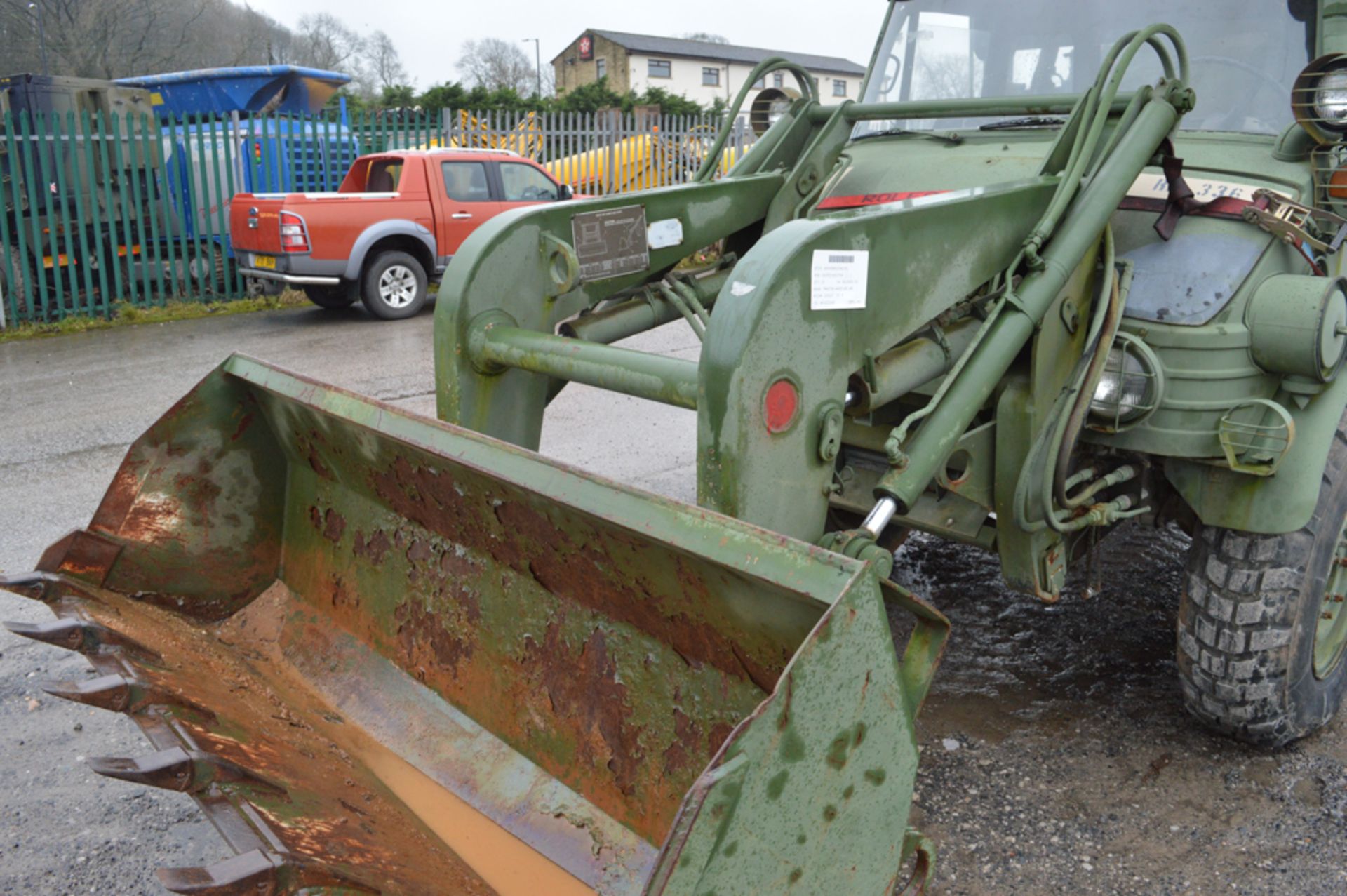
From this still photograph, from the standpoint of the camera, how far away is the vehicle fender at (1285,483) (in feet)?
10.8

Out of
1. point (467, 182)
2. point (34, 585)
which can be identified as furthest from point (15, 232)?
point (34, 585)

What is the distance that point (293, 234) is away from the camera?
11391mm

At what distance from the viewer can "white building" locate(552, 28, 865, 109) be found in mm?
67812

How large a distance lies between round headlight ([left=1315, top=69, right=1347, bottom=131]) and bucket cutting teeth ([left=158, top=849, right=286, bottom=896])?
340cm

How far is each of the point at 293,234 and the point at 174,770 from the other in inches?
400

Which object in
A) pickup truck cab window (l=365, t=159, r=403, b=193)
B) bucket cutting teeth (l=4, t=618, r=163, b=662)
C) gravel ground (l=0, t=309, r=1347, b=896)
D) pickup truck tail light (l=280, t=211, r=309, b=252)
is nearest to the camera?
bucket cutting teeth (l=4, t=618, r=163, b=662)

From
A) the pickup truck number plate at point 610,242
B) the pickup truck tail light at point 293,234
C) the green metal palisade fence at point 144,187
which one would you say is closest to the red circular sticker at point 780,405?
the pickup truck number plate at point 610,242

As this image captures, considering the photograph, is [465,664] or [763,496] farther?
[465,664]

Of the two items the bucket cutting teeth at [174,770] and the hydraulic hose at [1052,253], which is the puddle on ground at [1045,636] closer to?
the hydraulic hose at [1052,253]

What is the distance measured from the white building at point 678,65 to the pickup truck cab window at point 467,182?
5591cm

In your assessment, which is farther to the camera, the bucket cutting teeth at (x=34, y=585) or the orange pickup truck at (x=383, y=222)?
the orange pickup truck at (x=383, y=222)

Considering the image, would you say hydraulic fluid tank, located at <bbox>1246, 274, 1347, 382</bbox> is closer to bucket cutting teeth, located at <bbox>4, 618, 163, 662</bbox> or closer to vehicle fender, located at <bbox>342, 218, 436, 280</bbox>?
bucket cutting teeth, located at <bbox>4, 618, 163, 662</bbox>

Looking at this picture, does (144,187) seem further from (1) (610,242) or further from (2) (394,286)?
→ (1) (610,242)

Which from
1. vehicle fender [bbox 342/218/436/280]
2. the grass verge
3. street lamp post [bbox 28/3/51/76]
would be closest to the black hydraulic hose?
vehicle fender [bbox 342/218/436/280]
